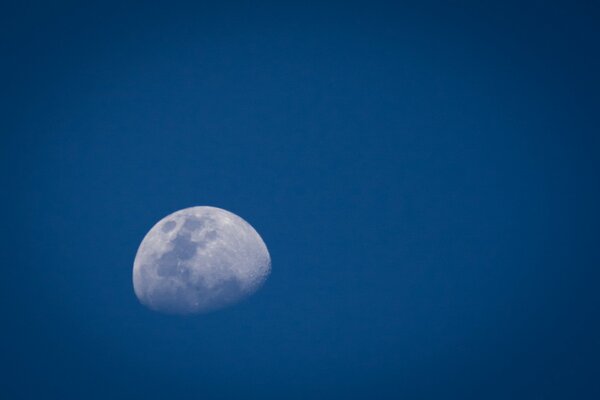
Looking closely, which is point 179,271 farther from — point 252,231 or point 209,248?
point 252,231

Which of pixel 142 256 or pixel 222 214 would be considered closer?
pixel 142 256

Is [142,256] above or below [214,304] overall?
above

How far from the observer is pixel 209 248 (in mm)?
17891

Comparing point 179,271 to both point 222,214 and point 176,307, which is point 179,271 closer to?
point 176,307

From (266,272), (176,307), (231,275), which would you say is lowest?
(176,307)

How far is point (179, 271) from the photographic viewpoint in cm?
1730

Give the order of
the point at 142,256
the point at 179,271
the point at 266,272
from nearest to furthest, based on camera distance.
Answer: the point at 179,271, the point at 142,256, the point at 266,272

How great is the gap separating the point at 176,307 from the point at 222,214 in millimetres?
4790

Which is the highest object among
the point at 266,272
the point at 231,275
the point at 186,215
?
the point at 186,215

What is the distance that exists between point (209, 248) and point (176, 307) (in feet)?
8.12

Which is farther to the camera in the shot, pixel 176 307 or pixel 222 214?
pixel 222 214

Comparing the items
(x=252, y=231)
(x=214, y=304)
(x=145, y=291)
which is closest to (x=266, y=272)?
(x=252, y=231)

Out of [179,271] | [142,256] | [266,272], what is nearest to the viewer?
[179,271]

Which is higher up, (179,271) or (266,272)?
(266,272)
